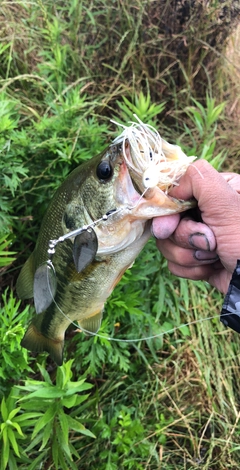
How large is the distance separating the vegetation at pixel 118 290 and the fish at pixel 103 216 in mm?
382

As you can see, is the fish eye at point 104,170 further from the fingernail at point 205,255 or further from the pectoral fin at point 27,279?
the pectoral fin at point 27,279

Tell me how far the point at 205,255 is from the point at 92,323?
2.03 ft

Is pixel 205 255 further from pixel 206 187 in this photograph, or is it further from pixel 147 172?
pixel 147 172

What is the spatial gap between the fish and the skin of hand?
0.15 ft

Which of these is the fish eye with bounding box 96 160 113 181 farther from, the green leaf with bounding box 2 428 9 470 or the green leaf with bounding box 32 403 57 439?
the green leaf with bounding box 2 428 9 470

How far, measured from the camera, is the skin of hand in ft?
4.28

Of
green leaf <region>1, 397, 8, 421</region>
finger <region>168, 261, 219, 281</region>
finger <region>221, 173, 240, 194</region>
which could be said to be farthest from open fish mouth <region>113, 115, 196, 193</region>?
green leaf <region>1, 397, 8, 421</region>

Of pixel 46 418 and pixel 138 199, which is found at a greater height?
pixel 138 199

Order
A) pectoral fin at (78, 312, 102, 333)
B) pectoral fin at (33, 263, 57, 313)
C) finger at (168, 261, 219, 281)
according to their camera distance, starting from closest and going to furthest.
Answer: pectoral fin at (33, 263, 57, 313) < finger at (168, 261, 219, 281) < pectoral fin at (78, 312, 102, 333)

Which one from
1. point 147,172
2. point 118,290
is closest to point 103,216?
point 147,172

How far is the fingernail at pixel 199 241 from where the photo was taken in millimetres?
1377

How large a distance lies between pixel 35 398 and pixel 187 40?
3.07 metres

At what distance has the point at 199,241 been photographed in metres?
1.39

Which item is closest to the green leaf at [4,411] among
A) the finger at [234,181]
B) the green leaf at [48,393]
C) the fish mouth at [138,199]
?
the green leaf at [48,393]
